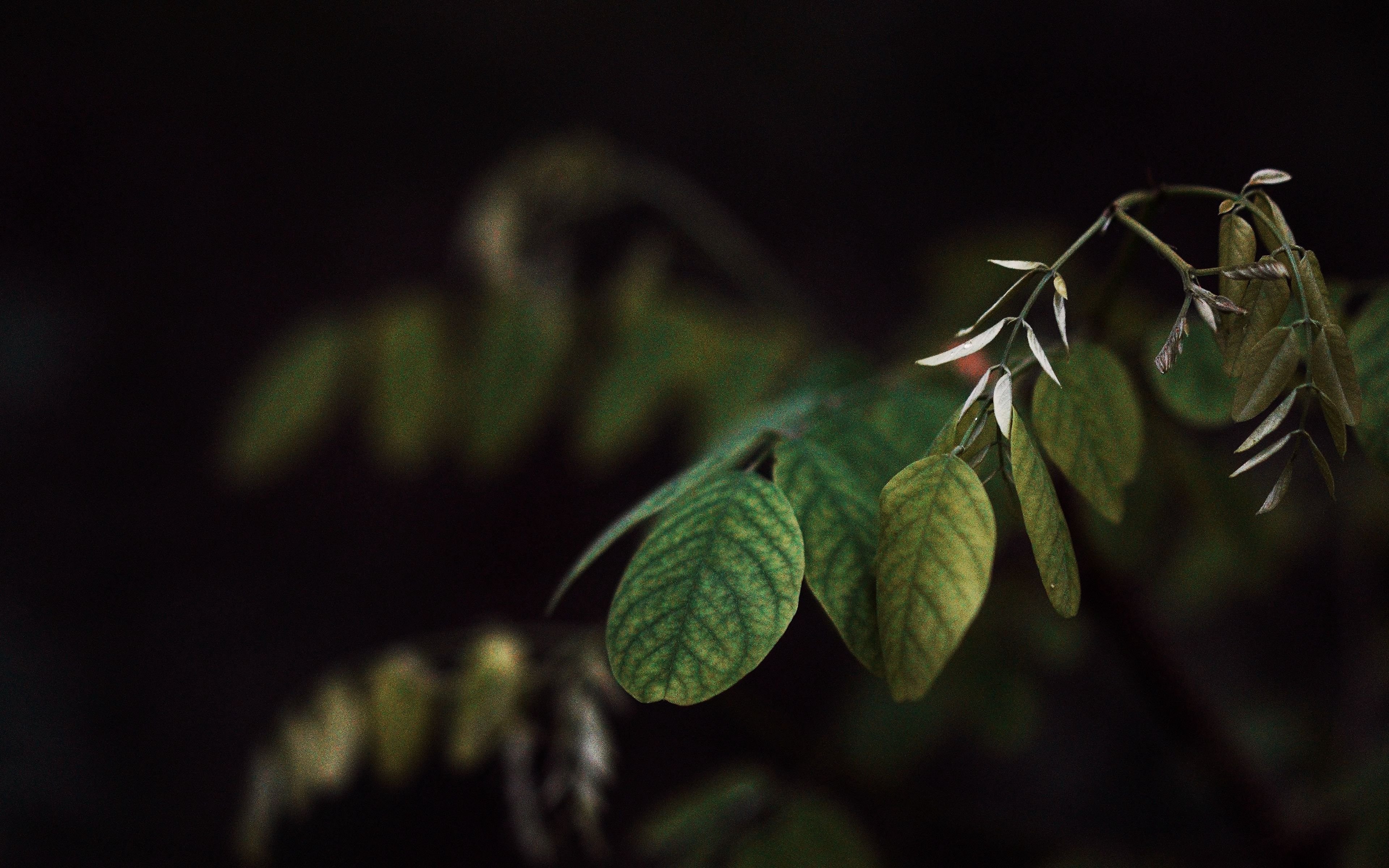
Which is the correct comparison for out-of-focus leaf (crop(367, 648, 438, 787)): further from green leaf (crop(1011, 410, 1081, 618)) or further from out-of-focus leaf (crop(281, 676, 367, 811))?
green leaf (crop(1011, 410, 1081, 618))

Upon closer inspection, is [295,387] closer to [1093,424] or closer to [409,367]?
[409,367]

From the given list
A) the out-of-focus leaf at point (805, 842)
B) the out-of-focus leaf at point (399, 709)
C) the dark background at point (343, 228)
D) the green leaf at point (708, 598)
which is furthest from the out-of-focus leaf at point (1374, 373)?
the dark background at point (343, 228)

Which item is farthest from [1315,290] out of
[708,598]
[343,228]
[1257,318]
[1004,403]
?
[343,228]

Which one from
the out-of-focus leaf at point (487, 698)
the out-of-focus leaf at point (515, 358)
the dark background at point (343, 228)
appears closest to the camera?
the out-of-focus leaf at point (487, 698)

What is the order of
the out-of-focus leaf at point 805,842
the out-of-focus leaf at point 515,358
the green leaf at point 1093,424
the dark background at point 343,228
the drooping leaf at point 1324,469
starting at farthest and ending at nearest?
the dark background at point 343,228
the out-of-focus leaf at point 515,358
the out-of-focus leaf at point 805,842
the green leaf at point 1093,424
the drooping leaf at point 1324,469

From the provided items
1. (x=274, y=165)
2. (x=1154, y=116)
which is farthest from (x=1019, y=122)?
(x=274, y=165)

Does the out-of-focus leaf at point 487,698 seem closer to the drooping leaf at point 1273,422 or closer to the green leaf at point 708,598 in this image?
the green leaf at point 708,598

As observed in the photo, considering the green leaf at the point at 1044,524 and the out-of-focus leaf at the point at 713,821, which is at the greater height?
the green leaf at the point at 1044,524
